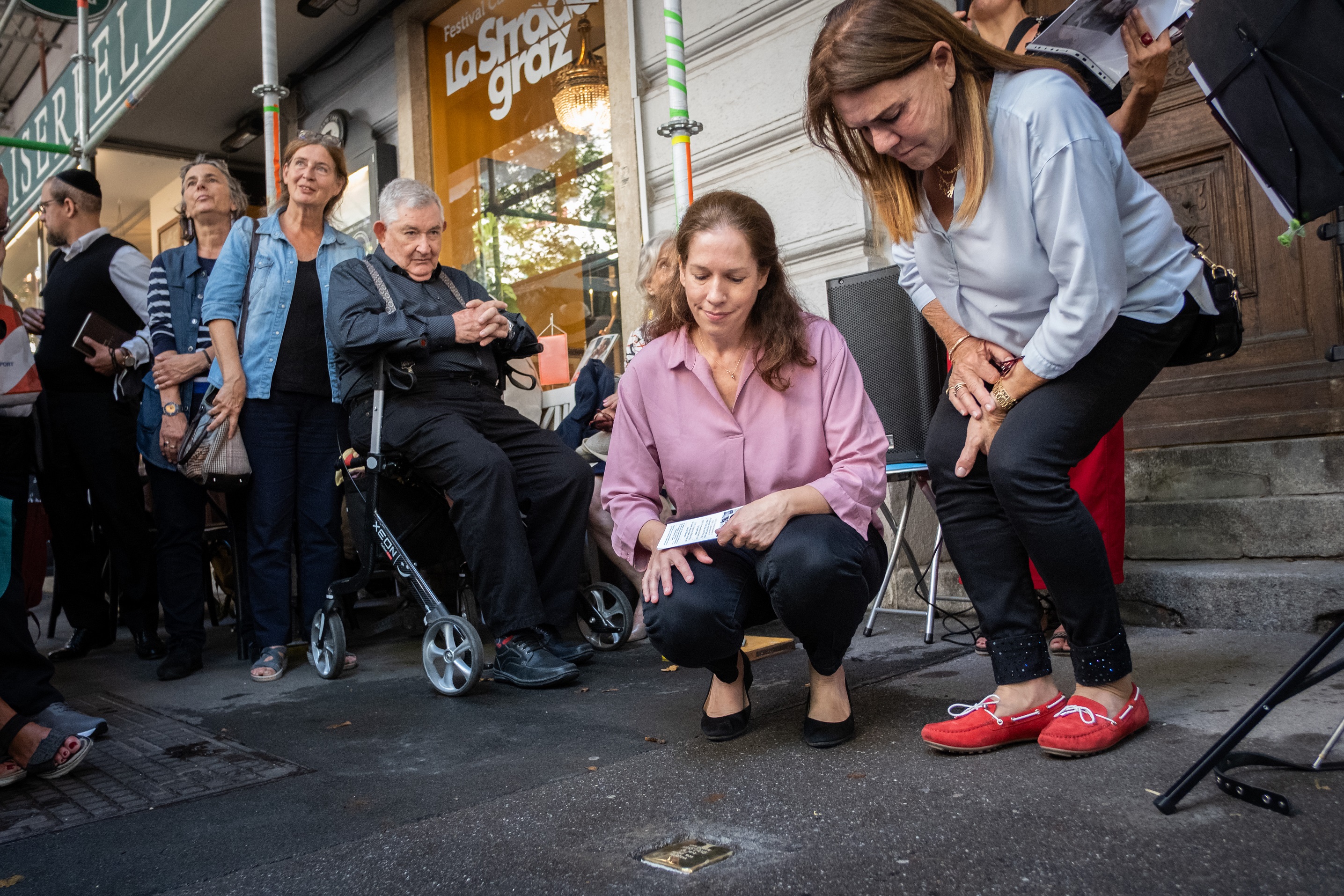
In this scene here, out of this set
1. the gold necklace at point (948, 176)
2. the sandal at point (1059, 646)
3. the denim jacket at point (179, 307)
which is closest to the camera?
the gold necklace at point (948, 176)

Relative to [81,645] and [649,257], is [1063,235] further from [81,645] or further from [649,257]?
[81,645]

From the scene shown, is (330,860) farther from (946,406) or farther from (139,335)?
(139,335)

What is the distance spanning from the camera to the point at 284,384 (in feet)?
12.4

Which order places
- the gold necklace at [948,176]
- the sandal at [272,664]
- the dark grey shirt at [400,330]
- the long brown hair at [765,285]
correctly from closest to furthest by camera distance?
the gold necklace at [948,176] < the long brown hair at [765,285] < the dark grey shirt at [400,330] < the sandal at [272,664]

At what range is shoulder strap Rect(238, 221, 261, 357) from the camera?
3.77m

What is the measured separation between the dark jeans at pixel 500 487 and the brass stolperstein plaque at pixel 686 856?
5.32 feet

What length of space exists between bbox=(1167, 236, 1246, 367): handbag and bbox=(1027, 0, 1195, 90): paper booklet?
57 centimetres

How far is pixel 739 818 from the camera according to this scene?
69.9 inches

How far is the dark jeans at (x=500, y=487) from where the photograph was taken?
10.6 feet

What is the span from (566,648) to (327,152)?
2.18 metres

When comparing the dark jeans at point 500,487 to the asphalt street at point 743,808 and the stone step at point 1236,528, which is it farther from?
the stone step at point 1236,528

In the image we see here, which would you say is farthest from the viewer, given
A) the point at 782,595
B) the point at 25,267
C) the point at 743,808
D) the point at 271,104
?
the point at 25,267

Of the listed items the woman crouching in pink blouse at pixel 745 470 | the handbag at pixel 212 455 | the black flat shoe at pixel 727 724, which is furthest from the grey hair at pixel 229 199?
the black flat shoe at pixel 727 724

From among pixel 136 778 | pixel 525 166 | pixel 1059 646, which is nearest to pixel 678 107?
pixel 1059 646
